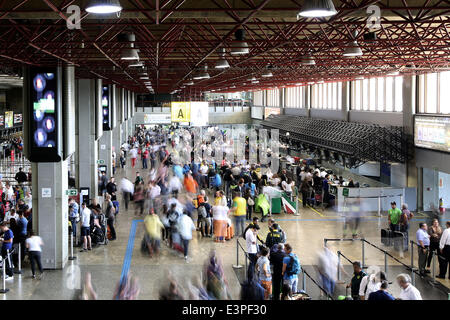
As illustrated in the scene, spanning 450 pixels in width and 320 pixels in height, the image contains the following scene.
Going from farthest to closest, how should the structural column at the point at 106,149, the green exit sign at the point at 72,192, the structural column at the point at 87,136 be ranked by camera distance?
the structural column at the point at 106,149 < the structural column at the point at 87,136 < the green exit sign at the point at 72,192

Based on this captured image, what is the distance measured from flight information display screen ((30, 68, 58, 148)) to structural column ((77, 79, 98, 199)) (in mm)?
9136

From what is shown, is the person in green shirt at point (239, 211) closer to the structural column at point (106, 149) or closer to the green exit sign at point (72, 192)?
the green exit sign at point (72, 192)

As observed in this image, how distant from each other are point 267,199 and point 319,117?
88.4ft

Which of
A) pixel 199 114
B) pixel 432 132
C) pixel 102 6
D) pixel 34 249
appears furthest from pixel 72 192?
pixel 199 114

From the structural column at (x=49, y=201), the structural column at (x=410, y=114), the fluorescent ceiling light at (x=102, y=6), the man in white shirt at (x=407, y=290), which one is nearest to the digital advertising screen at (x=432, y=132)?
the structural column at (x=410, y=114)

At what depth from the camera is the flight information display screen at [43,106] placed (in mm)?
15633

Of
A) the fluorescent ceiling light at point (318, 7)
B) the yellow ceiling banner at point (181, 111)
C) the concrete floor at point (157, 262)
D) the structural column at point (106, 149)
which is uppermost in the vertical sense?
the yellow ceiling banner at point (181, 111)

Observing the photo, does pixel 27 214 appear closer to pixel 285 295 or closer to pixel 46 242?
pixel 46 242

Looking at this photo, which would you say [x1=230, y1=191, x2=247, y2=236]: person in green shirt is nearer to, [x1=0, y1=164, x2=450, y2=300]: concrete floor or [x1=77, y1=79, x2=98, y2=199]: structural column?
[x1=0, y1=164, x2=450, y2=300]: concrete floor

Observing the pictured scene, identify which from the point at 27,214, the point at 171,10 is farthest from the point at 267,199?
the point at 171,10

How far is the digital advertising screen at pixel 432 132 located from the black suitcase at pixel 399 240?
337 inches

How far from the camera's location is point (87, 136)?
1001 inches

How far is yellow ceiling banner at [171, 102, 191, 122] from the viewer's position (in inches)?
1512
